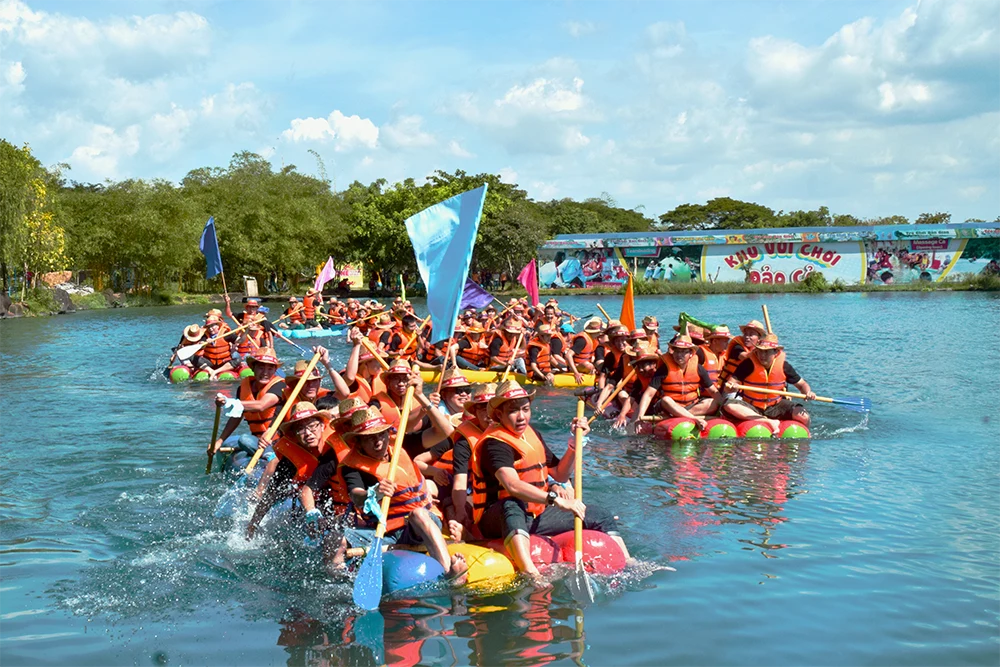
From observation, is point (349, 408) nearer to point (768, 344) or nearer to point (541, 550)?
point (541, 550)

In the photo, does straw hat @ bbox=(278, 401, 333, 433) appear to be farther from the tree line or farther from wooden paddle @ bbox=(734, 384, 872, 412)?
the tree line

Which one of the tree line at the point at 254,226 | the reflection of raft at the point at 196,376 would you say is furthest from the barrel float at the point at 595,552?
the tree line at the point at 254,226

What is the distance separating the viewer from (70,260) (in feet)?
167

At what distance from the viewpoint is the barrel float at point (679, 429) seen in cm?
1262

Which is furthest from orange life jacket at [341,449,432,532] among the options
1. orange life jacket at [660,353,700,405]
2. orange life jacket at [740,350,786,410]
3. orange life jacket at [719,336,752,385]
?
orange life jacket at [719,336,752,385]

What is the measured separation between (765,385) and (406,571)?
741 cm

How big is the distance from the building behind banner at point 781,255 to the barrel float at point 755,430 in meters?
47.6

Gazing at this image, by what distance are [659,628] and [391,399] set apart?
158 inches

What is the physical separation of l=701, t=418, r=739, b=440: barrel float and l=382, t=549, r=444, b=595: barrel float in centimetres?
659

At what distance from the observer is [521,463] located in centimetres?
689

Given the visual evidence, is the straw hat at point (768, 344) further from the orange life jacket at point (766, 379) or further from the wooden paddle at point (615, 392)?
the wooden paddle at point (615, 392)

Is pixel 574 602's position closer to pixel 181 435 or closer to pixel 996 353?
pixel 181 435

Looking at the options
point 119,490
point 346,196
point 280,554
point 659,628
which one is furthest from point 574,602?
point 346,196

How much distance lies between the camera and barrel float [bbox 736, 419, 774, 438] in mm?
12477
